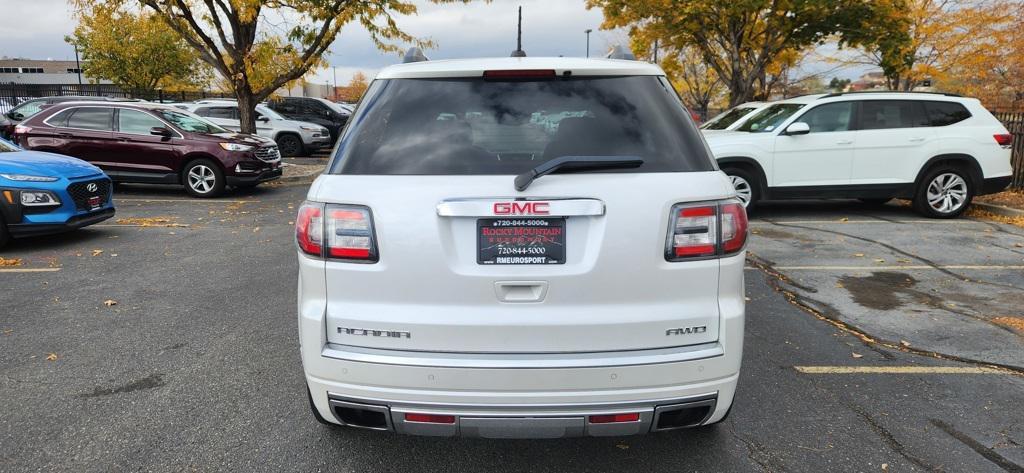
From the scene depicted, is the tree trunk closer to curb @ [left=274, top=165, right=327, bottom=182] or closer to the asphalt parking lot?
curb @ [left=274, top=165, right=327, bottom=182]

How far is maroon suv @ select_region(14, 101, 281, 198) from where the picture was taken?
1169cm

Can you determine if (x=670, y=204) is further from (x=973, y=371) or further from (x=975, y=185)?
(x=975, y=185)

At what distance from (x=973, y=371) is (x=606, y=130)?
3.14m

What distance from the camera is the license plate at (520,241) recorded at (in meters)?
2.36

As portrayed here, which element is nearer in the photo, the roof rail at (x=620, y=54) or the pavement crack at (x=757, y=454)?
the pavement crack at (x=757, y=454)

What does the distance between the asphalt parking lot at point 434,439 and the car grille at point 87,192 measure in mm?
548

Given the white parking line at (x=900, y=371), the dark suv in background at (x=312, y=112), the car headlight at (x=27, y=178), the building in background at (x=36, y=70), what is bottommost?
Result: the white parking line at (x=900, y=371)

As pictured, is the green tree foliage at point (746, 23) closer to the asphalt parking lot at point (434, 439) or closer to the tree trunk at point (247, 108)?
the tree trunk at point (247, 108)

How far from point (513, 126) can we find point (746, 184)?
7753 mm

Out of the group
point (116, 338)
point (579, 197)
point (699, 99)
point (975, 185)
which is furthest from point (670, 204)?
point (699, 99)

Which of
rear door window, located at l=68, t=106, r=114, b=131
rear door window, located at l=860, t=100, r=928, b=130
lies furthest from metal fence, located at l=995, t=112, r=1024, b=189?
rear door window, located at l=68, t=106, r=114, b=131

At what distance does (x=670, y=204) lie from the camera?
2.42 metres

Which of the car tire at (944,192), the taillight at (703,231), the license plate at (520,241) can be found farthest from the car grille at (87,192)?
the car tire at (944,192)

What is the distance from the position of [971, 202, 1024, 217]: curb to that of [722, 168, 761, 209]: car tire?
157 inches
